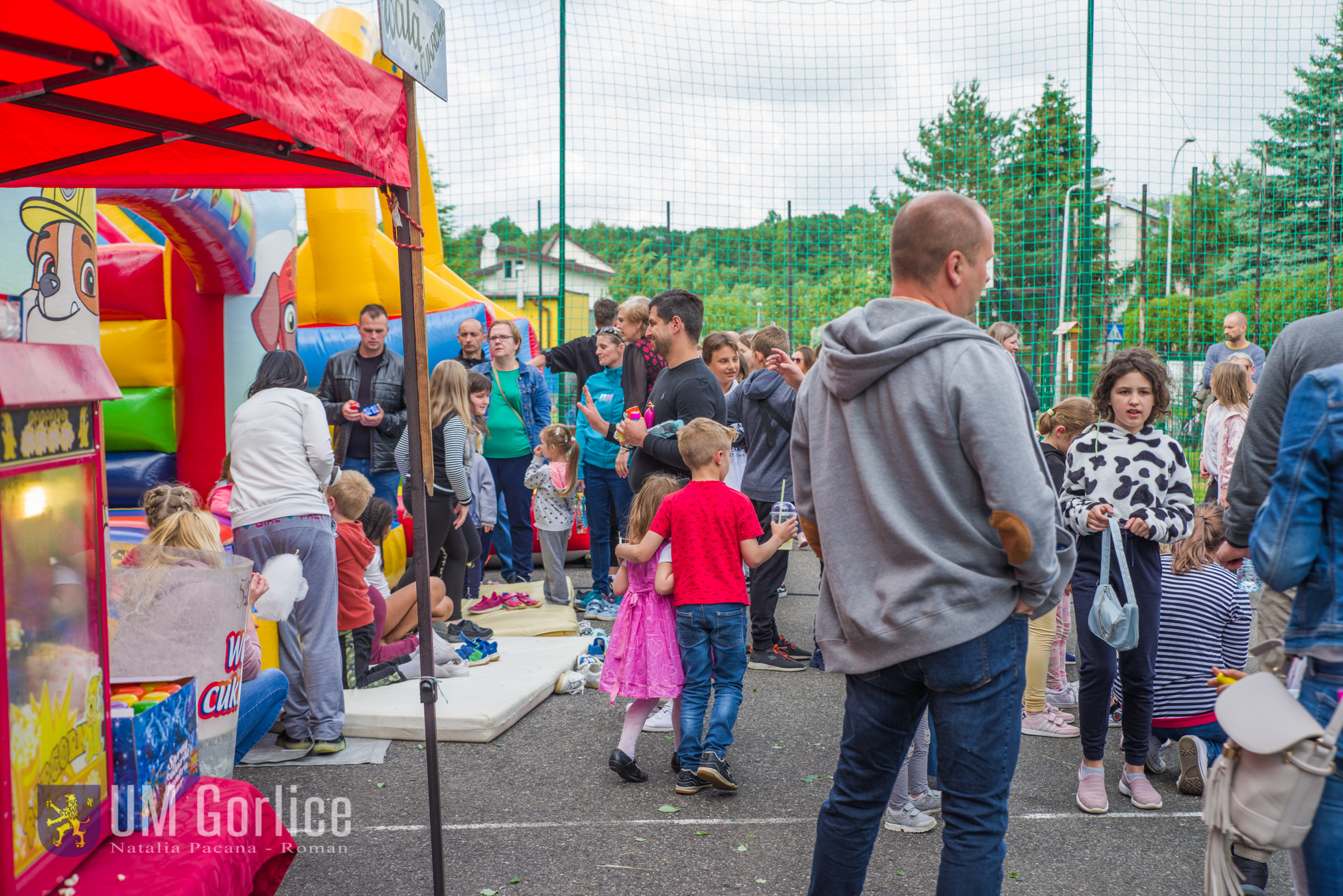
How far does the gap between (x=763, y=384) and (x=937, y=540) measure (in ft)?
11.4

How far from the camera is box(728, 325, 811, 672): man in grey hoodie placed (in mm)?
5445

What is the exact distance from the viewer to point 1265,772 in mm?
1695

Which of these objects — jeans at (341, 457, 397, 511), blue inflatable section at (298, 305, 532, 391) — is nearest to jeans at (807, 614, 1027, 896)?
jeans at (341, 457, 397, 511)

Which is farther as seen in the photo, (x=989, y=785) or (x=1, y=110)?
(x=1, y=110)

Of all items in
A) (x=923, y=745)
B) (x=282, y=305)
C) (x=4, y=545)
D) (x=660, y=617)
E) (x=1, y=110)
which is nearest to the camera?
(x=4, y=545)

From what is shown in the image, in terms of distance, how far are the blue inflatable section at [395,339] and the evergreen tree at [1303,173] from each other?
7.72m

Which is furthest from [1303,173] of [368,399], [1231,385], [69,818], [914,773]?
[69,818]

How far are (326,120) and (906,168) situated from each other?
27.9 ft

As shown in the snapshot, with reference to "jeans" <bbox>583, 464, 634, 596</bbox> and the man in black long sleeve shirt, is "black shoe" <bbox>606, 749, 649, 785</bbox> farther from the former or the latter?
"jeans" <bbox>583, 464, 634, 596</bbox>

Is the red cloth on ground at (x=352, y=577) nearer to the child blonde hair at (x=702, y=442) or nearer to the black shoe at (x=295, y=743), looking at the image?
the black shoe at (x=295, y=743)

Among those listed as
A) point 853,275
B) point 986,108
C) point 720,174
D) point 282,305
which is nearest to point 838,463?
point 282,305

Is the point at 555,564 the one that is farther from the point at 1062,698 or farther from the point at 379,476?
the point at 1062,698

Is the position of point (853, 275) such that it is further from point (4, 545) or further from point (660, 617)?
Result: point (4, 545)

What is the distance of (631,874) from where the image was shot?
121 inches
